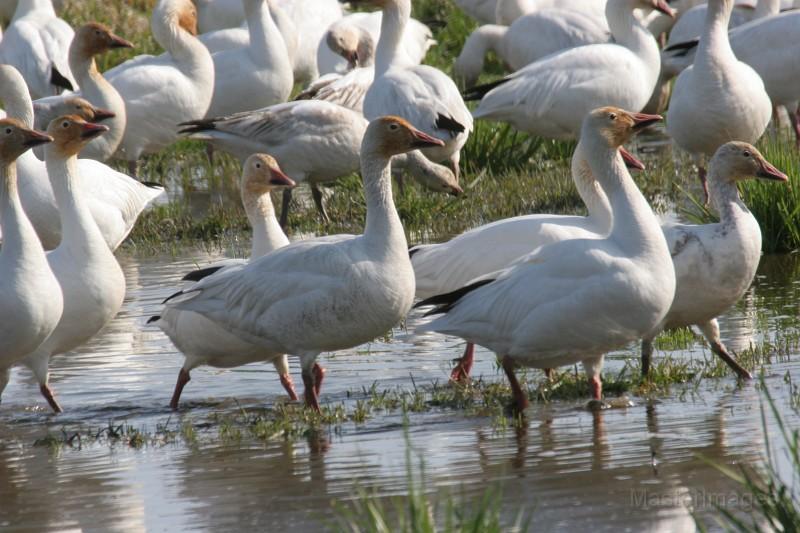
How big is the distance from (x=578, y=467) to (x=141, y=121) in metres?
8.69

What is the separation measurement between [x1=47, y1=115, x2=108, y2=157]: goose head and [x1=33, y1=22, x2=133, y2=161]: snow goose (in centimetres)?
412

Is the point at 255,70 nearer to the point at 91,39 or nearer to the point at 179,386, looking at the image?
the point at 91,39

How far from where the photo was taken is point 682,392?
6.30m

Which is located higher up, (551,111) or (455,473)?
(551,111)

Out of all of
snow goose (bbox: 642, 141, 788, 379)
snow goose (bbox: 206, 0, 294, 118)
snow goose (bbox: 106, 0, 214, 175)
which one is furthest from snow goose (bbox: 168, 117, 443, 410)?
snow goose (bbox: 206, 0, 294, 118)

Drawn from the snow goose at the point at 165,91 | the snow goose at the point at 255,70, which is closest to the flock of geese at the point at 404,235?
the snow goose at the point at 165,91

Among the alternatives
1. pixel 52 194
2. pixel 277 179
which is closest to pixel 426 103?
pixel 52 194

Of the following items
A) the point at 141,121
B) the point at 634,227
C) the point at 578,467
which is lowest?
the point at 578,467

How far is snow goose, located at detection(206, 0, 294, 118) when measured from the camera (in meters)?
13.9

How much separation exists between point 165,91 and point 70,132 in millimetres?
5564

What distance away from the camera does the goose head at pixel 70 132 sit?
7637 millimetres

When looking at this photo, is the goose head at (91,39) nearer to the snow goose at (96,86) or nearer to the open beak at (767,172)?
the snow goose at (96,86)

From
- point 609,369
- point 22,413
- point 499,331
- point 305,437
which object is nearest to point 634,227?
point 499,331

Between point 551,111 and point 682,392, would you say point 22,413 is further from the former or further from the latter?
point 551,111
